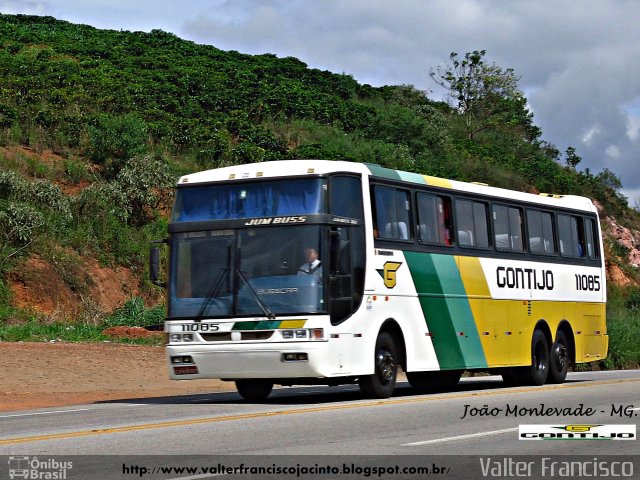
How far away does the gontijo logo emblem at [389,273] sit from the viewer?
61.9 feet

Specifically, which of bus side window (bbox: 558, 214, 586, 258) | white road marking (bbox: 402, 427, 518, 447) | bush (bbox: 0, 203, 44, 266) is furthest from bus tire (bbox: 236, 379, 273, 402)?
bush (bbox: 0, 203, 44, 266)

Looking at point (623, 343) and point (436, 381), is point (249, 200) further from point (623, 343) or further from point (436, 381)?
point (623, 343)

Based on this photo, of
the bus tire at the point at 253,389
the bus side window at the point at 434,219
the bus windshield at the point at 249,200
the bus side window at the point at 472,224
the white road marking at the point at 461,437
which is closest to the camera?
the white road marking at the point at 461,437

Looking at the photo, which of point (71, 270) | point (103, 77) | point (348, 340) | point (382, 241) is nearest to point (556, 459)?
point (348, 340)

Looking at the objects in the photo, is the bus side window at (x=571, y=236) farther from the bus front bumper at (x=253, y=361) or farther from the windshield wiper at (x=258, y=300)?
the windshield wiper at (x=258, y=300)

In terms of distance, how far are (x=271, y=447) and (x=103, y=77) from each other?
50117mm

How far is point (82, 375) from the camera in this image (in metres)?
26.1

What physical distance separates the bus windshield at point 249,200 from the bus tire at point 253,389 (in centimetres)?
301

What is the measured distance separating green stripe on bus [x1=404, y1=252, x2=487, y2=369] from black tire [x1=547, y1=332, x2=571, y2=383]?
10.2 feet

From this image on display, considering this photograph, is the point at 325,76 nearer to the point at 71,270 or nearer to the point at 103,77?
the point at 103,77

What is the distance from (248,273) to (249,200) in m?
1.20

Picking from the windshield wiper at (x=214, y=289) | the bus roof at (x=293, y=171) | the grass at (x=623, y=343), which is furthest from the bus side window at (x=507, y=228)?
the grass at (x=623, y=343)

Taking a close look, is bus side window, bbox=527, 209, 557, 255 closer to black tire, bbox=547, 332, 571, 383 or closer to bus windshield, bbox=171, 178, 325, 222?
black tire, bbox=547, 332, 571, 383

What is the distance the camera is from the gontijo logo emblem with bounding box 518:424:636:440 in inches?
495
